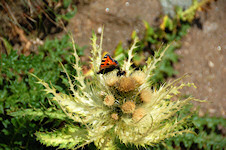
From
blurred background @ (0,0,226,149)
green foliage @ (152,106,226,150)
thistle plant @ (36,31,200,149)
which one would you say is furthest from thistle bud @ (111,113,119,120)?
blurred background @ (0,0,226,149)

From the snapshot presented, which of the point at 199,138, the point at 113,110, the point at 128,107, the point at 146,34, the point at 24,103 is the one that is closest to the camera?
the point at 128,107

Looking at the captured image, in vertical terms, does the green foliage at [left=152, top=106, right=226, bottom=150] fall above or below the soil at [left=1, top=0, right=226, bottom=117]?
below

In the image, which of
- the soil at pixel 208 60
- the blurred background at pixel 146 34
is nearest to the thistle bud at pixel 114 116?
the blurred background at pixel 146 34

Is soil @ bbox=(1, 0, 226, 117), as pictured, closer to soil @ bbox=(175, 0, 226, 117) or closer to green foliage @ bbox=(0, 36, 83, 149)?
soil @ bbox=(175, 0, 226, 117)

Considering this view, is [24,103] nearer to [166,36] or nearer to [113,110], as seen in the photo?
[113,110]

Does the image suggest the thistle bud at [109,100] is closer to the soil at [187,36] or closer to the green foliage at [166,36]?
the green foliage at [166,36]

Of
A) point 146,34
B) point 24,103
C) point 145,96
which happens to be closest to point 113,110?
point 145,96

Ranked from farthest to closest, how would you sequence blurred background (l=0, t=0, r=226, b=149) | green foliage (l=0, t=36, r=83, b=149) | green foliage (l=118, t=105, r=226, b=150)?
blurred background (l=0, t=0, r=226, b=149) → green foliage (l=118, t=105, r=226, b=150) → green foliage (l=0, t=36, r=83, b=149)

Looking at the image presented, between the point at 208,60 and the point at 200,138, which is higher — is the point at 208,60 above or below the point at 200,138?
above

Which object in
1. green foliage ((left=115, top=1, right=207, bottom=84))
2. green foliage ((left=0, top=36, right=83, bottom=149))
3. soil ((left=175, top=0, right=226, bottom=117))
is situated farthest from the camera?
soil ((left=175, top=0, right=226, bottom=117))
